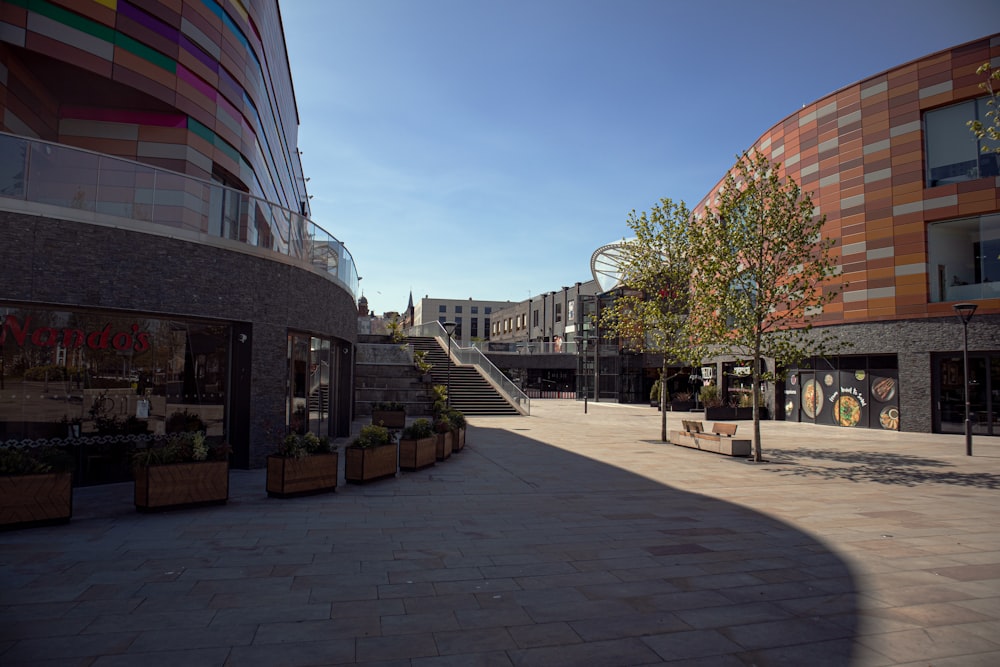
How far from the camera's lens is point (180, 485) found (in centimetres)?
877

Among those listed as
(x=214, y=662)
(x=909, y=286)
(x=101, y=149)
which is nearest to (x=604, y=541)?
(x=214, y=662)

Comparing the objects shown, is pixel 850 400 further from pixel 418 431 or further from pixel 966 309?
pixel 418 431

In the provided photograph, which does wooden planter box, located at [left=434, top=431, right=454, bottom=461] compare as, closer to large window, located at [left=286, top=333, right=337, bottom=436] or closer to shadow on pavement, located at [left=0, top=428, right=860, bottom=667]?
large window, located at [left=286, top=333, right=337, bottom=436]

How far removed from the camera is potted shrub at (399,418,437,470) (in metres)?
12.7

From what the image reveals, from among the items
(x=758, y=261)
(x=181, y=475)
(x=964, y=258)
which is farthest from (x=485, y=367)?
(x=181, y=475)

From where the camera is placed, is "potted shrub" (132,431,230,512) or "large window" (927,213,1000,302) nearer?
"potted shrub" (132,431,230,512)

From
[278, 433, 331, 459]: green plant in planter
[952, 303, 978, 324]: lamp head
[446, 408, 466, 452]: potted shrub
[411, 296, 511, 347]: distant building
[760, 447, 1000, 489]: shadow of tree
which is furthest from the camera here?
[411, 296, 511, 347]: distant building

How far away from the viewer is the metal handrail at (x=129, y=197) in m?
9.57

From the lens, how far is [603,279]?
61438mm

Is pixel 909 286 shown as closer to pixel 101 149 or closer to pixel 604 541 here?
pixel 604 541

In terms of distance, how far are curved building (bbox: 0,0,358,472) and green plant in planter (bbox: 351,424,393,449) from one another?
2.50 m

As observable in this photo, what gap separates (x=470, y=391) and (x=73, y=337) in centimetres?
2333

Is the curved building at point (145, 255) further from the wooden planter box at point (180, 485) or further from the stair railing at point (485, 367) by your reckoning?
the stair railing at point (485, 367)

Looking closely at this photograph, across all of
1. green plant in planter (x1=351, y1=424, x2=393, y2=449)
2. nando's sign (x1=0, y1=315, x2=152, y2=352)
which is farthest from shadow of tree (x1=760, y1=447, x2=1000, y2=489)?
nando's sign (x1=0, y1=315, x2=152, y2=352)
